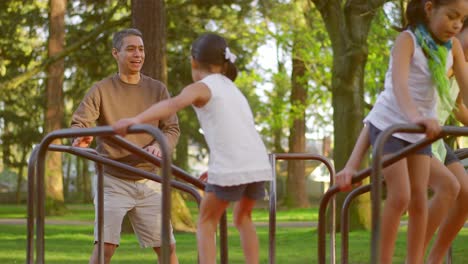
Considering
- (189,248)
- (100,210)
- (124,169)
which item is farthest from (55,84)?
(124,169)

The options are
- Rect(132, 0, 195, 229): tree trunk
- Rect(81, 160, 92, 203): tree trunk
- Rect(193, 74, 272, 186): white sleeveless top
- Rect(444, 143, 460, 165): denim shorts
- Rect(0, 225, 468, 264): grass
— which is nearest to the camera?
Rect(193, 74, 272, 186): white sleeveless top

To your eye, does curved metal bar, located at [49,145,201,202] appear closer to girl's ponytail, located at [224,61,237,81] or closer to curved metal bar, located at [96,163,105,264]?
curved metal bar, located at [96,163,105,264]

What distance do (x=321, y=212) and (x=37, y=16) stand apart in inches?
1021

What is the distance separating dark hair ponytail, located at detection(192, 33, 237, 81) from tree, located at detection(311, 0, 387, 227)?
32.4 feet

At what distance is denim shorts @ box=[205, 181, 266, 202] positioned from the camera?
4695 mm

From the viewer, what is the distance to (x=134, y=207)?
6473 millimetres

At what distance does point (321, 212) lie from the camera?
5.54 m

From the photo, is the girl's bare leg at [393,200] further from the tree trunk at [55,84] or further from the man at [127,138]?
the tree trunk at [55,84]

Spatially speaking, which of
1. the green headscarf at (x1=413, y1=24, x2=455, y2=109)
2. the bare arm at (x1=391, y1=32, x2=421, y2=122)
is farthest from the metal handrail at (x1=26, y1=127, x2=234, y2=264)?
the green headscarf at (x1=413, y1=24, x2=455, y2=109)

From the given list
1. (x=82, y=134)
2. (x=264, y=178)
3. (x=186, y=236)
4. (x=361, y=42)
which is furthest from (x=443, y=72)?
(x=186, y=236)

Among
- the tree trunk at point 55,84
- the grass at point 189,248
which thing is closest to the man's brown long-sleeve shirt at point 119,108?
the grass at point 189,248

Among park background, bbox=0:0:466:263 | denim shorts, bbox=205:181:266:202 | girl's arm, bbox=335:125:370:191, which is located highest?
park background, bbox=0:0:466:263

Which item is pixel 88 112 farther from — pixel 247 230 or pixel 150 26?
pixel 150 26

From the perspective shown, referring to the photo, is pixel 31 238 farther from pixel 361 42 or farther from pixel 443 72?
pixel 361 42
